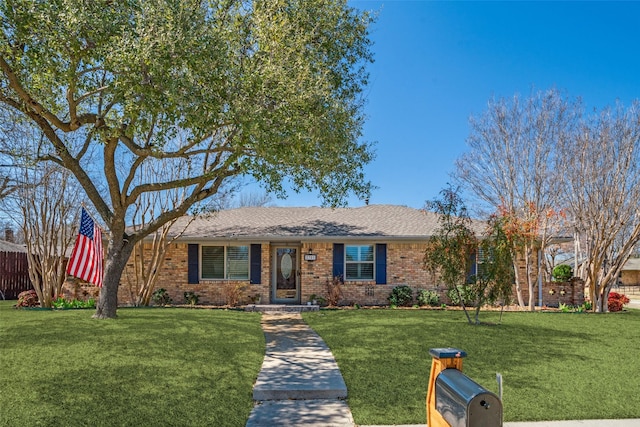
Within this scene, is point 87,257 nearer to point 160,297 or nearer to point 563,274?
point 160,297

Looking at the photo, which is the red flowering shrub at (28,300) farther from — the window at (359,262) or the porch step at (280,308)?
the window at (359,262)

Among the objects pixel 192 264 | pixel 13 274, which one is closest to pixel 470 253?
pixel 192 264

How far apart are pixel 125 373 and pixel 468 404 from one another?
16.2ft

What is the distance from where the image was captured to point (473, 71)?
1431 centimetres

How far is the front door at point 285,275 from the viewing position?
55.3 feet

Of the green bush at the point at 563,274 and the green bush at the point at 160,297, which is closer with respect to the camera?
the green bush at the point at 160,297

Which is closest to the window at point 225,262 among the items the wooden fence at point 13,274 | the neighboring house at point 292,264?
the neighboring house at point 292,264

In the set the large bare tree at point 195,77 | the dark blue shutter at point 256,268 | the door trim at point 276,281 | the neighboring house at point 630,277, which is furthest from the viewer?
the neighboring house at point 630,277

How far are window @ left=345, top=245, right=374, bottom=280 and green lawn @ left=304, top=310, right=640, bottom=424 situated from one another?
418cm

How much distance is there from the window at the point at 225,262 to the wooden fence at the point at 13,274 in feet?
30.6

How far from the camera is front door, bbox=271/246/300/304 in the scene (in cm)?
1684

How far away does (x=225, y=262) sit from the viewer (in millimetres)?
16688

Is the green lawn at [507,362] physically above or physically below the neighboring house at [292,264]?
below

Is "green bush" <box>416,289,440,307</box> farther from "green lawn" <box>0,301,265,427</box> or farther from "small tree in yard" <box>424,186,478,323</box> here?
"green lawn" <box>0,301,265,427</box>
